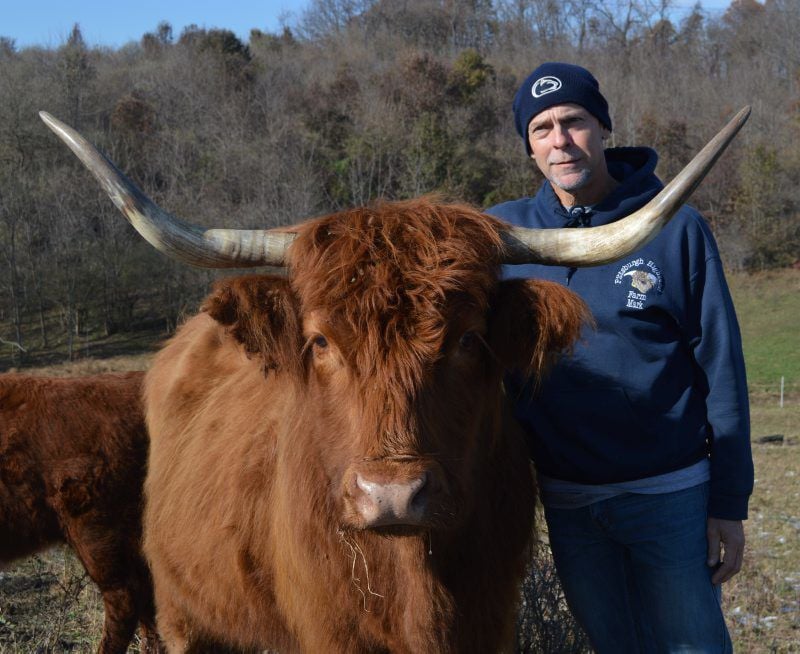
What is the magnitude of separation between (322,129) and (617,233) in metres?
50.2

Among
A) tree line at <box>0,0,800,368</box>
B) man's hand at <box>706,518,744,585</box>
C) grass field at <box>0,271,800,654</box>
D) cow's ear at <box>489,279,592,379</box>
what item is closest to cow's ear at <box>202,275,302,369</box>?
cow's ear at <box>489,279,592,379</box>

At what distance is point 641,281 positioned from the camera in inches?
120

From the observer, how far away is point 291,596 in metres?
3.24

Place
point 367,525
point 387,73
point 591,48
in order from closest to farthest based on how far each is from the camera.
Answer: point 367,525
point 387,73
point 591,48

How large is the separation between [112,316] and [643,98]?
1781 inches

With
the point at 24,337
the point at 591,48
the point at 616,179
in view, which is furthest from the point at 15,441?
the point at 591,48

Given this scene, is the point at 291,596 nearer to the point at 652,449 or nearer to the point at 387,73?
the point at 652,449

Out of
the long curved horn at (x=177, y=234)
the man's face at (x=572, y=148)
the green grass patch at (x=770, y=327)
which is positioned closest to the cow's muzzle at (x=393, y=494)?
the long curved horn at (x=177, y=234)

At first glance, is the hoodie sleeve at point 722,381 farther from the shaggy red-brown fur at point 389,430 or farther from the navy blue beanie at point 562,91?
the navy blue beanie at point 562,91

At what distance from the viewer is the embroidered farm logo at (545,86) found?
3.26 m

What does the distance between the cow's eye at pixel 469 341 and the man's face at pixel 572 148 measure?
79 cm

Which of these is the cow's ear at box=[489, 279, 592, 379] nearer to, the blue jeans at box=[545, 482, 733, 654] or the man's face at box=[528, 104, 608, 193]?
the man's face at box=[528, 104, 608, 193]

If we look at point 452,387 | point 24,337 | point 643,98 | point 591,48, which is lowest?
point 24,337

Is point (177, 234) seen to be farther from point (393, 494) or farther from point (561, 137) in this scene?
point (561, 137)
